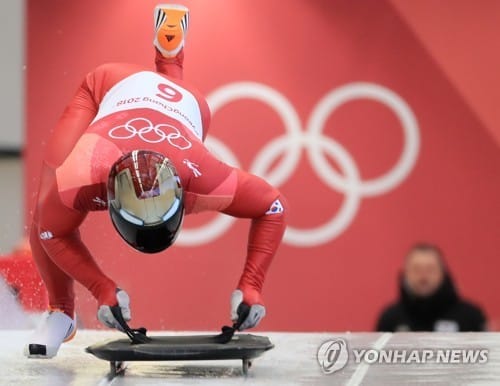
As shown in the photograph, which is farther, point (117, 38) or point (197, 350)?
point (117, 38)

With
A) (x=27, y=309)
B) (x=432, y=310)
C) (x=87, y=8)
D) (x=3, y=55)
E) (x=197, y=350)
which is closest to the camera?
(x=197, y=350)

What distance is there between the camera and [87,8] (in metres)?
7.21

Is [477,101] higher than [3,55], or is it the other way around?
[3,55]

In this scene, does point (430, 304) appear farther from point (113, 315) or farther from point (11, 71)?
point (11, 71)

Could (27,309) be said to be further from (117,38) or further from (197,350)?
(117,38)

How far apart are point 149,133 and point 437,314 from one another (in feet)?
10.1

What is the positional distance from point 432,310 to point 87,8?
2.72 metres

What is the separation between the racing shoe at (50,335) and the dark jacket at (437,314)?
8.54ft

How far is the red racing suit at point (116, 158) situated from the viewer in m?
3.44

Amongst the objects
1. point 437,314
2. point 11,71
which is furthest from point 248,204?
point 11,71

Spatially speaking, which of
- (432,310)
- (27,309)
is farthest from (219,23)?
(27,309)
